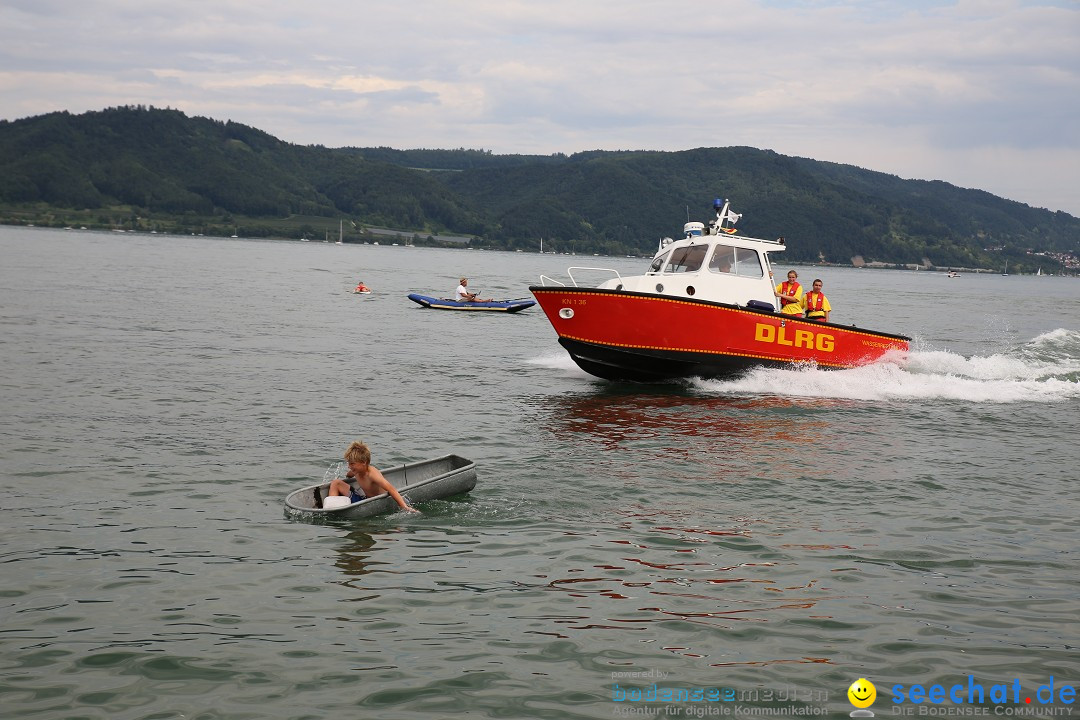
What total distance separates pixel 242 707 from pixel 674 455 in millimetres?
10200

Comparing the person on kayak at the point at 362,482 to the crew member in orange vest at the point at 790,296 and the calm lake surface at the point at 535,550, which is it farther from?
the crew member in orange vest at the point at 790,296

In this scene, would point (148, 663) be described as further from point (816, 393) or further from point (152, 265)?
point (152, 265)

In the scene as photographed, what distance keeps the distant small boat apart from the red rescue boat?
28.4 ft

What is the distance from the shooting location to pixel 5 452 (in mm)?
14336

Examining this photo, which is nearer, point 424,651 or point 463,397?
point 424,651

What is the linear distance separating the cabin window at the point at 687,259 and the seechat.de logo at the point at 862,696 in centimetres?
1571

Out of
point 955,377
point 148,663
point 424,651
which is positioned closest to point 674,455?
point 424,651

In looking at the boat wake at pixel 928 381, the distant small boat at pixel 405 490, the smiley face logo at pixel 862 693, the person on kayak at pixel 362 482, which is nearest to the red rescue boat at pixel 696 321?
the boat wake at pixel 928 381

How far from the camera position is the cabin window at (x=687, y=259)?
22.8 meters

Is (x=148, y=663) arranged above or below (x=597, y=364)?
below

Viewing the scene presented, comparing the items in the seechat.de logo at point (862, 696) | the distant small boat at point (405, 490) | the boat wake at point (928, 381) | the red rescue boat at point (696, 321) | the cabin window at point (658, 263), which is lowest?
the seechat.de logo at point (862, 696)

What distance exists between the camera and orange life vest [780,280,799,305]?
922 inches

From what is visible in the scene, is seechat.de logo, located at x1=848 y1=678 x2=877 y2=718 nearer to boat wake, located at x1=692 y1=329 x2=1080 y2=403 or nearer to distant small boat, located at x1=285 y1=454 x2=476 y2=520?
distant small boat, located at x1=285 y1=454 x2=476 y2=520

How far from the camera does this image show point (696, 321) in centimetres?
2177
